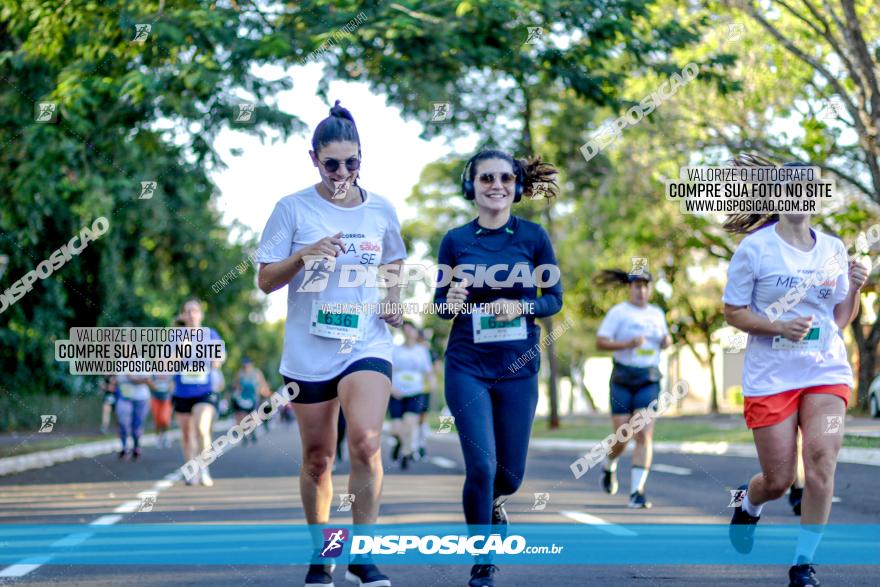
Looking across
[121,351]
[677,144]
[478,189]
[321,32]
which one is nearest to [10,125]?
[121,351]

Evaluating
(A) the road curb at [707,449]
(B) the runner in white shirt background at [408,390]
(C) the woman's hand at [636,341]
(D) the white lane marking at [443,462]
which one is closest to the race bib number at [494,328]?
(C) the woman's hand at [636,341]

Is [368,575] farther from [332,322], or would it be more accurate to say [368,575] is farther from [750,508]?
[750,508]

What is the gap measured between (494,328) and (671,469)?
11468 mm

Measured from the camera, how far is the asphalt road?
7.26 metres

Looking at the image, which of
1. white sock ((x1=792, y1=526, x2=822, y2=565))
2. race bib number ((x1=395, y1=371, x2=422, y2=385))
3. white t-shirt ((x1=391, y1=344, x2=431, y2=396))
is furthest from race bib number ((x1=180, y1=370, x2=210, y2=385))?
white sock ((x1=792, y1=526, x2=822, y2=565))

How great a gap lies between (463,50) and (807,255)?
26.9 ft

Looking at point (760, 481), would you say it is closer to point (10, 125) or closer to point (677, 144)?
point (10, 125)

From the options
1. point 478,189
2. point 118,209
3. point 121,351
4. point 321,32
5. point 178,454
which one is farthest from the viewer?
point 118,209

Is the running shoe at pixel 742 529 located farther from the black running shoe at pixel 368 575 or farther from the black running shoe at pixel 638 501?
the black running shoe at pixel 638 501

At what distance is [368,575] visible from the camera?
625 cm

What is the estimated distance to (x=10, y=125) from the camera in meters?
17.8

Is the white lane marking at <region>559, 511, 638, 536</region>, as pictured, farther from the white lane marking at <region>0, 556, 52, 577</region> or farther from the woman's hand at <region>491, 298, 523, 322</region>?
the white lane marking at <region>0, 556, 52, 577</region>

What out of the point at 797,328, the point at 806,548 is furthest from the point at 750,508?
the point at 797,328

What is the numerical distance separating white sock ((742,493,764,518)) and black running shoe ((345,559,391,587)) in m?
2.20
